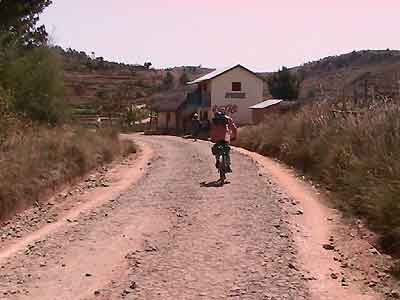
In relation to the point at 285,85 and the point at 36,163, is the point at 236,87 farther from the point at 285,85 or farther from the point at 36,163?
the point at 36,163

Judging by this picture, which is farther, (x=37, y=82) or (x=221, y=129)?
(x=37, y=82)

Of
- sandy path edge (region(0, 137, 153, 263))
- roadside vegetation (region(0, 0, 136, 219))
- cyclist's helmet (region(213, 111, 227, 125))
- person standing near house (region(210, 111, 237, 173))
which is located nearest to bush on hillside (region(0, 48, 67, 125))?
roadside vegetation (region(0, 0, 136, 219))

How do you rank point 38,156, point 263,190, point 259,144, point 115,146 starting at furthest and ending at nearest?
1. point 259,144
2. point 115,146
3. point 38,156
4. point 263,190

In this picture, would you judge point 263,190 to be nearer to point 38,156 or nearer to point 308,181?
point 308,181

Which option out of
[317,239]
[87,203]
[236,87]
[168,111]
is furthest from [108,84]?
[317,239]

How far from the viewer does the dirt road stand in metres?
7.95

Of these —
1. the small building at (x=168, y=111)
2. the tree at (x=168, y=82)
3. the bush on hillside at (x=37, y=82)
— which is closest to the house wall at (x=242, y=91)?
the small building at (x=168, y=111)

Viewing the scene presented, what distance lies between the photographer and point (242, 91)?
68.9 m

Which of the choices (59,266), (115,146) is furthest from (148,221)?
(115,146)

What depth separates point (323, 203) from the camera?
1491 cm

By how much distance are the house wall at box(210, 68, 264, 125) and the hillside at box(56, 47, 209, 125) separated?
16689 millimetres

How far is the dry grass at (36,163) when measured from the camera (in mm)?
14438

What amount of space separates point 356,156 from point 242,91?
174ft

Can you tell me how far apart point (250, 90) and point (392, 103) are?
171ft
